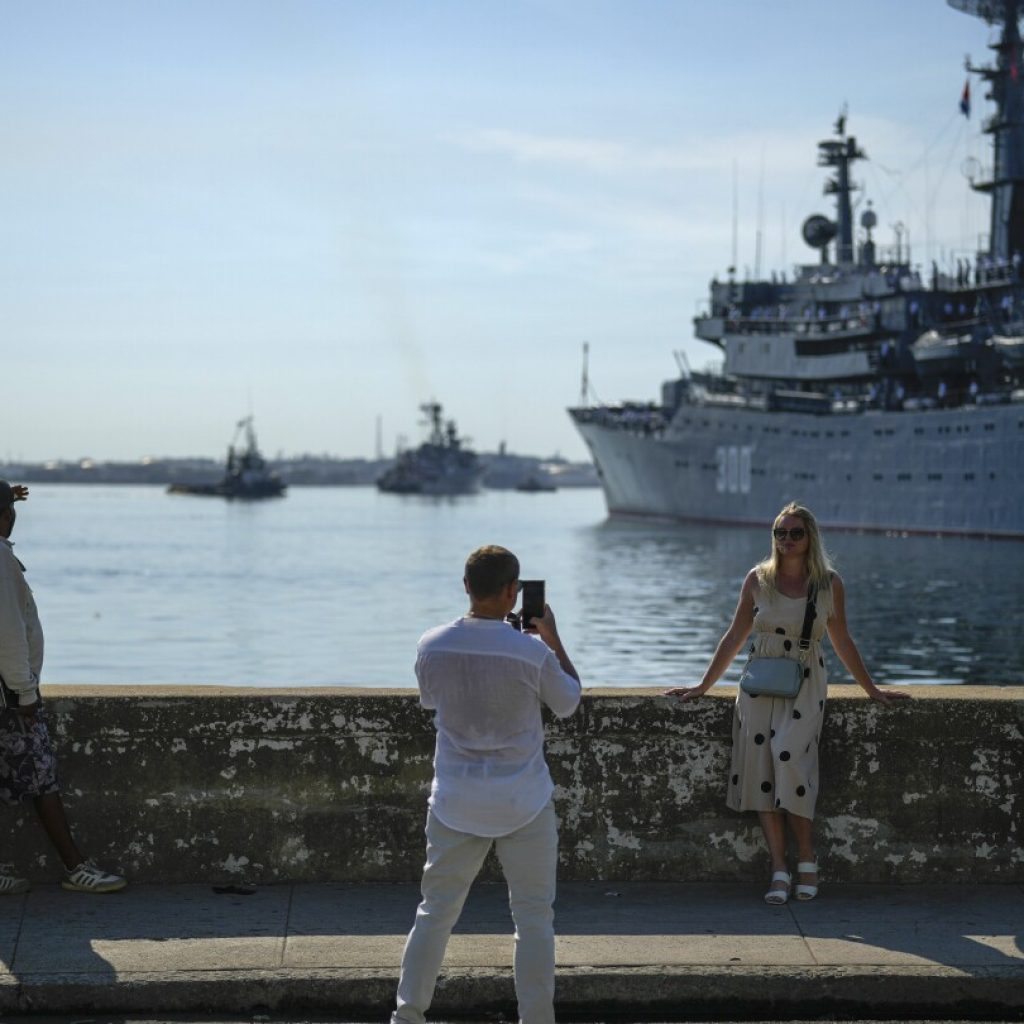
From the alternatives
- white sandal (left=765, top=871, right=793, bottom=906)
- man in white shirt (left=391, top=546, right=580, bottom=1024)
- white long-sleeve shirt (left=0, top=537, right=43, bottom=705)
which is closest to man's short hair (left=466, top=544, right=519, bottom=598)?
man in white shirt (left=391, top=546, right=580, bottom=1024)

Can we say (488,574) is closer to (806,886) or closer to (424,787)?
(424,787)

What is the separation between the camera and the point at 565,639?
122ft

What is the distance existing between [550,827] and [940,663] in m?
26.8

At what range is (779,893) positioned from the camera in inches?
253

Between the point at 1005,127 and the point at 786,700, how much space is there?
7920cm

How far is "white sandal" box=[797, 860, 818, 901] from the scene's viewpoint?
6.50 metres

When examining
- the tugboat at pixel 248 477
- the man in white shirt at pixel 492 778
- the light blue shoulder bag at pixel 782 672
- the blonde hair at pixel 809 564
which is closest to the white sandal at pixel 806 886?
the light blue shoulder bag at pixel 782 672

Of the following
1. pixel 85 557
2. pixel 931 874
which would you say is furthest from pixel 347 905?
pixel 85 557

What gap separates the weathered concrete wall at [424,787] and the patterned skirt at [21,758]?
0.34 metres

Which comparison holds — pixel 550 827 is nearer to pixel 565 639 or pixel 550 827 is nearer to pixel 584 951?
pixel 584 951

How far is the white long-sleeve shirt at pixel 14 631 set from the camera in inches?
242

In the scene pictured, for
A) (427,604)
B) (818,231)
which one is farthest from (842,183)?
(427,604)

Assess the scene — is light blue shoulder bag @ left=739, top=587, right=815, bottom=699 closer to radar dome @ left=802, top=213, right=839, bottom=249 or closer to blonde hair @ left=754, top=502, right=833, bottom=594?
blonde hair @ left=754, top=502, right=833, bottom=594

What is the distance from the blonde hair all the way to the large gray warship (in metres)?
67.5
